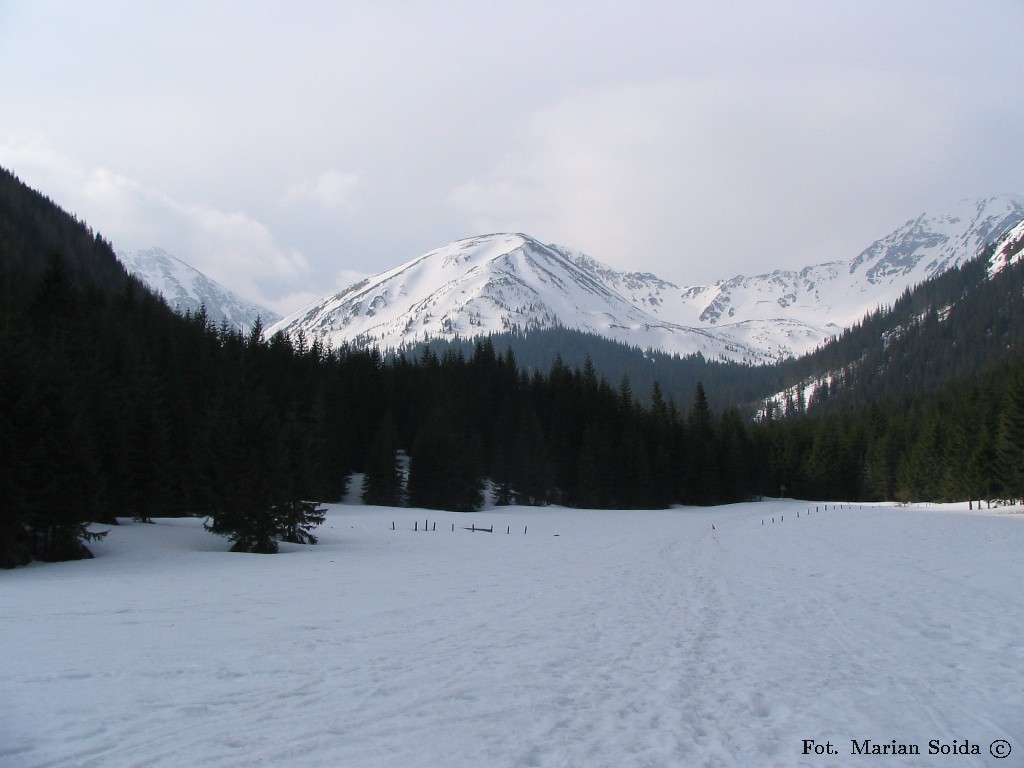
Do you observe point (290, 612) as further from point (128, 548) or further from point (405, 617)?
point (128, 548)

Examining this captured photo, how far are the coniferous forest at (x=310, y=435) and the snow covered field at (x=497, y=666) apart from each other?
6629 mm

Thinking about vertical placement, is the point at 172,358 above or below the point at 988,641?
above

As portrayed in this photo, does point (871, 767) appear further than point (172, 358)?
No

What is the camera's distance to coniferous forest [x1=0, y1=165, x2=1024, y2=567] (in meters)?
24.5

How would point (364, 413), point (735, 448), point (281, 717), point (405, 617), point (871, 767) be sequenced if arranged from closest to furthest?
point (871, 767), point (281, 717), point (405, 617), point (364, 413), point (735, 448)

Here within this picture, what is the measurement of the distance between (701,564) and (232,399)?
24.0m

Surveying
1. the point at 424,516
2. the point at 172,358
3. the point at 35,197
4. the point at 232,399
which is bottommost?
the point at 424,516

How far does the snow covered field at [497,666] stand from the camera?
6.93 m

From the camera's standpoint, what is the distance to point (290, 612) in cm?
1445

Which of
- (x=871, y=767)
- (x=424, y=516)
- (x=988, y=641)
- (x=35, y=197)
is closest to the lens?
(x=871, y=767)

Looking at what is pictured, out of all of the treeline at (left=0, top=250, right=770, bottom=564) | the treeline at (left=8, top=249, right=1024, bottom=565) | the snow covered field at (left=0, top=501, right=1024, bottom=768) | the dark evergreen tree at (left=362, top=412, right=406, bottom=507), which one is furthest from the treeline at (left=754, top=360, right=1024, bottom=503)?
the dark evergreen tree at (left=362, top=412, right=406, bottom=507)

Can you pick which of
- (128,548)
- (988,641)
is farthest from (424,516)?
(988,641)

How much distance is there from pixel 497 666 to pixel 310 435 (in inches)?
1247

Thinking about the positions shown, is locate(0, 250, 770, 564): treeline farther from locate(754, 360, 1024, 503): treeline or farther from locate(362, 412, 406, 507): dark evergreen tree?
locate(754, 360, 1024, 503): treeline
